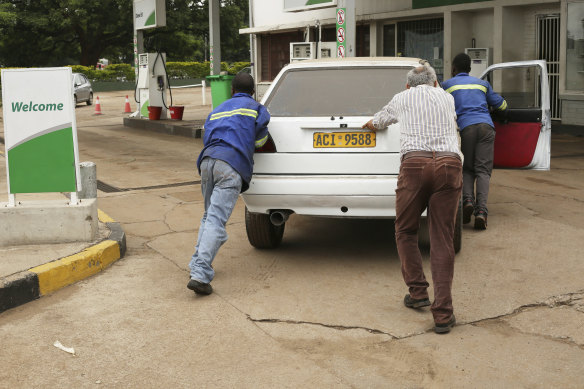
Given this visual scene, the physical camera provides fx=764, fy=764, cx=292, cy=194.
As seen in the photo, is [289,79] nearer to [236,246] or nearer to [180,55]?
[236,246]

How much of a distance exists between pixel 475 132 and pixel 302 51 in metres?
10.8

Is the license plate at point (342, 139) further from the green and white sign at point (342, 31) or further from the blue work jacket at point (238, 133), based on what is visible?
the green and white sign at point (342, 31)

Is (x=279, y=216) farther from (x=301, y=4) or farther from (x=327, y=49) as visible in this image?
(x=301, y=4)

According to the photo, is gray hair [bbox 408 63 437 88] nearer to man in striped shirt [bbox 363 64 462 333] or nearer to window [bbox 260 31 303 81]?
man in striped shirt [bbox 363 64 462 333]

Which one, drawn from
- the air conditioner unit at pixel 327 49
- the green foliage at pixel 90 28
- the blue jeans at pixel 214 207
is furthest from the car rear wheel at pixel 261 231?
the green foliage at pixel 90 28

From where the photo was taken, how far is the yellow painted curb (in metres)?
5.59

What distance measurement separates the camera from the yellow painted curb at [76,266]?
5594mm

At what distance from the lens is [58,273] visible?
570 cm

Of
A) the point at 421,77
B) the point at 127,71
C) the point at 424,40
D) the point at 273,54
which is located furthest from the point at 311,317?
the point at 127,71

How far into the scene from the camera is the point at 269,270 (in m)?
6.11

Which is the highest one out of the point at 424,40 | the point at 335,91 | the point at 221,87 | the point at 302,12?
the point at 302,12

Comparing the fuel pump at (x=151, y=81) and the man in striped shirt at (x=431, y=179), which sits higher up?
the fuel pump at (x=151, y=81)

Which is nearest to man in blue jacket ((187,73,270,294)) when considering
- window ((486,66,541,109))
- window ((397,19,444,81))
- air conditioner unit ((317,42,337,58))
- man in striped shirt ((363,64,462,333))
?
man in striped shirt ((363,64,462,333))

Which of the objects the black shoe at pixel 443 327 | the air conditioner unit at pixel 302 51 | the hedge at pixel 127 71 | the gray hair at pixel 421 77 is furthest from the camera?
the hedge at pixel 127 71
